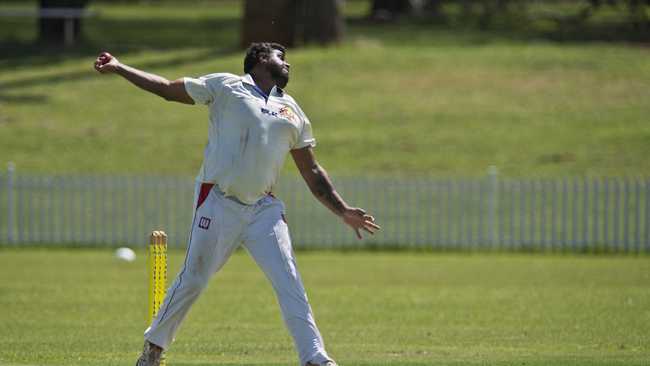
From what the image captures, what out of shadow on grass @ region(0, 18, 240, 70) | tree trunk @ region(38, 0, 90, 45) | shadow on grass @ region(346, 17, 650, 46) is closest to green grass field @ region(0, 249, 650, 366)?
shadow on grass @ region(0, 18, 240, 70)

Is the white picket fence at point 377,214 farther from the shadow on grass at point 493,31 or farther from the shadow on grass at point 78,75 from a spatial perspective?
the shadow on grass at point 493,31

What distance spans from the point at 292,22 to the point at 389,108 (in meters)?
4.66

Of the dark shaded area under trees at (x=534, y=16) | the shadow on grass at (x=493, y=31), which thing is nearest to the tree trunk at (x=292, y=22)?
the shadow on grass at (x=493, y=31)

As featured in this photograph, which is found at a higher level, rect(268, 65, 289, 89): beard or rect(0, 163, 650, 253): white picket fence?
rect(268, 65, 289, 89): beard

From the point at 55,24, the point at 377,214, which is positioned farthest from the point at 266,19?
the point at 377,214

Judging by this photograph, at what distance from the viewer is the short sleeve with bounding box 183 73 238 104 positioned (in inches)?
302

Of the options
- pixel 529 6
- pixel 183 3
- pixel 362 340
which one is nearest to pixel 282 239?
pixel 362 340

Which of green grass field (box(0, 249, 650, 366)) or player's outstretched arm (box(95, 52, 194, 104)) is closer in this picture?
player's outstretched arm (box(95, 52, 194, 104))

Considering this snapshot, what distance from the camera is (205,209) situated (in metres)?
7.75

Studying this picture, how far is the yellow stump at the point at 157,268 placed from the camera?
782 centimetres

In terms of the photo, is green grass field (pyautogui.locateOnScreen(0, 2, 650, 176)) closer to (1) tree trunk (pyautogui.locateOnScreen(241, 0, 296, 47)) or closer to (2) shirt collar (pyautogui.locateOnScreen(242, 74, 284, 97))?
(1) tree trunk (pyautogui.locateOnScreen(241, 0, 296, 47))

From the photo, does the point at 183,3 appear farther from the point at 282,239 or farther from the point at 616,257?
the point at 282,239

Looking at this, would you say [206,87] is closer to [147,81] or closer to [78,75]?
[147,81]

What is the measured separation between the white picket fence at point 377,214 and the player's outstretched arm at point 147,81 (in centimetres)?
1283
